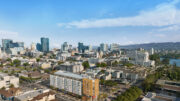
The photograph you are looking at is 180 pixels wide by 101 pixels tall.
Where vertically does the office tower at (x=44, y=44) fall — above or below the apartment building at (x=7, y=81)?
above

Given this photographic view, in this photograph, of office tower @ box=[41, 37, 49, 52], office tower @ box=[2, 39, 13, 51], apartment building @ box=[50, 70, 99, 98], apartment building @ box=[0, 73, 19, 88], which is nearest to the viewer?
apartment building @ box=[50, 70, 99, 98]

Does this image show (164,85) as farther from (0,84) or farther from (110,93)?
(0,84)

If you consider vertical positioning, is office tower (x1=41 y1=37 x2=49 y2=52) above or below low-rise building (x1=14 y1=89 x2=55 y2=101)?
above

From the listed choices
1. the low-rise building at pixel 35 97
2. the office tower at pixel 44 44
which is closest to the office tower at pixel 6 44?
the office tower at pixel 44 44

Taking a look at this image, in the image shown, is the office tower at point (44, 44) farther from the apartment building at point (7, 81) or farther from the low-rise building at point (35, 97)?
the low-rise building at point (35, 97)

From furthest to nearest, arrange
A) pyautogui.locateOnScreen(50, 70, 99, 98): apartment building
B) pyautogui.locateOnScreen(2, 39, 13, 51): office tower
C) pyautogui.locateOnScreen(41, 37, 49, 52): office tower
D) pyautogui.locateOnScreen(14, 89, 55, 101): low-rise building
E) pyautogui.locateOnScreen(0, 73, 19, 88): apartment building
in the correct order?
pyautogui.locateOnScreen(41, 37, 49, 52): office tower → pyautogui.locateOnScreen(2, 39, 13, 51): office tower → pyautogui.locateOnScreen(0, 73, 19, 88): apartment building → pyautogui.locateOnScreen(50, 70, 99, 98): apartment building → pyautogui.locateOnScreen(14, 89, 55, 101): low-rise building

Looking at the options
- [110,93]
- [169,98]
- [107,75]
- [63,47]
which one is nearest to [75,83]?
[110,93]

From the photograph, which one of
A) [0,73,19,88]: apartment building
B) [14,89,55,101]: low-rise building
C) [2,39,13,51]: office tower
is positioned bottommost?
[14,89,55,101]: low-rise building

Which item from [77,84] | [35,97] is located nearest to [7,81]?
[35,97]

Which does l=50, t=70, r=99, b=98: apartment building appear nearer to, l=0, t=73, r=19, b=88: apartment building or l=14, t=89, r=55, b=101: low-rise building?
l=14, t=89, r=55, b=101: low-rise building

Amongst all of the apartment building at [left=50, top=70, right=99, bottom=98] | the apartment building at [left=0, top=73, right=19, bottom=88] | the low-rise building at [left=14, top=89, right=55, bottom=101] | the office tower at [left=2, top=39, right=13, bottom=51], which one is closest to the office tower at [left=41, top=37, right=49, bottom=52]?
the office tower at [left=2, top=39, right=13, bottom=51]

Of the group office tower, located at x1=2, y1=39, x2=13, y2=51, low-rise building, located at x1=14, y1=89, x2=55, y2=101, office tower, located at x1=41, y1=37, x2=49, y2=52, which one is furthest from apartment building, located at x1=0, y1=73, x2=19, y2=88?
office tower, located at x1=2, y1=39, x2=13, y2=51

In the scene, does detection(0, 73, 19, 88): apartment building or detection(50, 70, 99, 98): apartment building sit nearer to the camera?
detection(50, 70, 99, 98): apartment building
